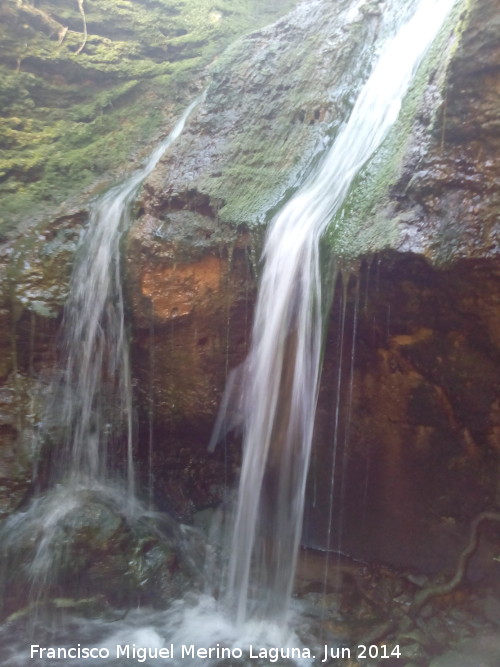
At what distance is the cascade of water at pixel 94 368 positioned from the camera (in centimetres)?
461

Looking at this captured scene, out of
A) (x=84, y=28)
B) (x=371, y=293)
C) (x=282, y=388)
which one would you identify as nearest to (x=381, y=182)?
(x=371, y=293)

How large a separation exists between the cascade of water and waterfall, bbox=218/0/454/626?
3.37ft

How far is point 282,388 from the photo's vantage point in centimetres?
410

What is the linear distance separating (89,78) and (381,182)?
4.70m

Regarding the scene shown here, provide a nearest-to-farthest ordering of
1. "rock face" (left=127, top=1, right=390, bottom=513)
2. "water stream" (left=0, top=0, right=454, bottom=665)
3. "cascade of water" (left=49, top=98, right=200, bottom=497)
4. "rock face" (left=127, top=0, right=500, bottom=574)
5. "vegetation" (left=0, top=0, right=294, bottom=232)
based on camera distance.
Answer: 1. "rock face" (left=127, top=0, right=500, bottom=574)
2. "water stream" (left=0, top=0, right=454, bottom=665)
3. "rock face" (left=127, top=1, right=390, bottom=513)
4. "cascade of water" (left=49, top=98, right=200, bottom=497)
5. "vegetation" (left=0, top=0, right=294, bottom=232)

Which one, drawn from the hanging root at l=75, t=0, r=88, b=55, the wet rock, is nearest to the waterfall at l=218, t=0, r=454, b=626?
the wet rock

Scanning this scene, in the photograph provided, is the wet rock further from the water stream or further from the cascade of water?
the cascade of water

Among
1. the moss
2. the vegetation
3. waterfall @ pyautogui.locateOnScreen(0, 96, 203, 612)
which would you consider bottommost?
waterfall @ pyautogui.locateOnScreen(0, 96, 203, 612)

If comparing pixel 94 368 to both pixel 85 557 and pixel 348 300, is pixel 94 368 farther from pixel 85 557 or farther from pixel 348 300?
pixel 348 300

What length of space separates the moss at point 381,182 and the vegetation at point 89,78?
2.99m

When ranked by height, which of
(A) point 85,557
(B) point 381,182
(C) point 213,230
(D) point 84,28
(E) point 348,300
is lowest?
(A) point 85,557

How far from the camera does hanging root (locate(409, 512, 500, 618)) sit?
13.1 ft

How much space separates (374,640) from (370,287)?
98.0 inches

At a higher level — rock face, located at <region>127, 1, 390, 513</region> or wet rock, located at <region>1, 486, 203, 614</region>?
rock face, located at <region>127, 1, 390, 513</region>
